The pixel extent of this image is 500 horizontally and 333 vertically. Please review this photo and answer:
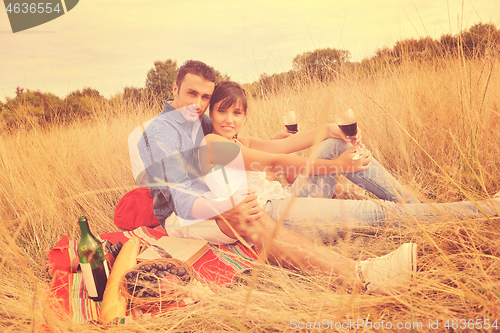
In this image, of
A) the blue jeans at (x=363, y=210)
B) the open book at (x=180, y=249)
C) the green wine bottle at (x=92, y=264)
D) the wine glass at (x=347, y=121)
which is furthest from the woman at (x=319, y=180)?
the green wine bottle at (x=92, y=264)

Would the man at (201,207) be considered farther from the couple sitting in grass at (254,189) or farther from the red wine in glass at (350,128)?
the red wine in glass at (350,128)

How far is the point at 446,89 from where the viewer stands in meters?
3.03

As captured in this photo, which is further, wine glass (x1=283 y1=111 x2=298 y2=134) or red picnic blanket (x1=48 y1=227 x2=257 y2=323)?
wine glass (x1=283 y1=111 x2=298 y2=134)

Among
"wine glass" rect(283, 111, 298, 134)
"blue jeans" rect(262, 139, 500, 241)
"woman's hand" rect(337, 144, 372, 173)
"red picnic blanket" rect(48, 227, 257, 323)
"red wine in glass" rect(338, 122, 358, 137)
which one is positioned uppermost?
"wine glass" rect(283, 111, 298, 134)

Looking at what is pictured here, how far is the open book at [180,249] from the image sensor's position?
6.09 ft

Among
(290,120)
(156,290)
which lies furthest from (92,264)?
(290,120)

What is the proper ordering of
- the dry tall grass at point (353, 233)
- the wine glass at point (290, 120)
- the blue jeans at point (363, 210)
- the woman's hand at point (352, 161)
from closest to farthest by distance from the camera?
the dry tall grass at point (353, 233), the blue jeans at point (363, 210), the woman's hand at point (352, 161), the wine glass at point (290, 120)

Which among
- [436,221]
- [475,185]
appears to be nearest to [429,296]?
[436,221]

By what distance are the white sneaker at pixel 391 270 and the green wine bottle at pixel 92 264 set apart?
4.97 ft

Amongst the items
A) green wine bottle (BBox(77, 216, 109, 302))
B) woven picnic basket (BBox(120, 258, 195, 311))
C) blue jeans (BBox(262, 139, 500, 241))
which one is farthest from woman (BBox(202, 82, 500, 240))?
green wine bottle (BBox(77, 216, 109, 302))

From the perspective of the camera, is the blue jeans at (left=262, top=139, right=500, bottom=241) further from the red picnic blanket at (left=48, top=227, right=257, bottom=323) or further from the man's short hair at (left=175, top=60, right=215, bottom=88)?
the man's short hair at (left=175, top=60, right=215, bottom=88)

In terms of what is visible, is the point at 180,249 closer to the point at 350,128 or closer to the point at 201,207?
the point at 201,207

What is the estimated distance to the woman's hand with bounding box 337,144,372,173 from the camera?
2.08m

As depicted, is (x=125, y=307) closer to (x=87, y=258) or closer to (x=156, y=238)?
(x=87, y=258)
